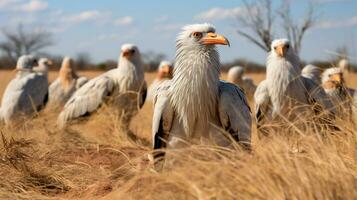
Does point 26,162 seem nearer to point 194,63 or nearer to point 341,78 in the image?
point 194,63

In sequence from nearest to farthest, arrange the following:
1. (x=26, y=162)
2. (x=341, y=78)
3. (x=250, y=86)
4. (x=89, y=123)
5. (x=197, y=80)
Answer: (x=197, y=80) < (x=26, y=162) < (x=341, y=78) < (x=89, y=123) < (x=250, y=86)

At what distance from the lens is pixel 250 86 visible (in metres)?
19.7

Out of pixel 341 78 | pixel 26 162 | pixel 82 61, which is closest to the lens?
pixel 26 162

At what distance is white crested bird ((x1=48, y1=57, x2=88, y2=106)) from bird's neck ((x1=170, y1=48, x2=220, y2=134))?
9.83m

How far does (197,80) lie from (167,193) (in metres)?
1.90

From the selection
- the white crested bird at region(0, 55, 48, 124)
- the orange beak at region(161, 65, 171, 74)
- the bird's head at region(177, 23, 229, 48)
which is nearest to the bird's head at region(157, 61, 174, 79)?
the orange beak at region(161, 65, 171, 74)

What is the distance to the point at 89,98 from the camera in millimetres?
11266

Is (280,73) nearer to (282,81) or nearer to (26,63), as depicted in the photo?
(282,81)

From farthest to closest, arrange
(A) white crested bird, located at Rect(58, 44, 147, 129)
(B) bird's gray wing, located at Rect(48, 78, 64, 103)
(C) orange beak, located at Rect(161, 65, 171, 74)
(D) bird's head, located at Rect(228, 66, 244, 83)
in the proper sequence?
(D) bird's head, located at Rect(228, 66, 244, 83) → (B) bird's gray wing, located at Rect(48, 78, 64, 103) → (C) orange beak, located at Rect(161, 65, 171, 74) → (A) white crested bird, located at Rect(58, 44, 147, 129)

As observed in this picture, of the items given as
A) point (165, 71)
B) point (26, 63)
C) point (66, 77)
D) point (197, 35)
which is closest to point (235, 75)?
point (165, 71)

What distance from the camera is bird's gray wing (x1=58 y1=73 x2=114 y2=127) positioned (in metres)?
11.1

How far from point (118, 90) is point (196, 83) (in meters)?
5.47

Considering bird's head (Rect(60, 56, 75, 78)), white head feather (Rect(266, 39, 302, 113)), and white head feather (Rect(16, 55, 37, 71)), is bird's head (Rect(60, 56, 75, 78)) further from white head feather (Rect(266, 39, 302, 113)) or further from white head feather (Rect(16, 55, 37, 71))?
white head feather (Rect(266, 39, 302, 113))

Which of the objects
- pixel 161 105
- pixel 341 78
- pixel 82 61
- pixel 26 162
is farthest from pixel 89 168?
pixel 82 61
